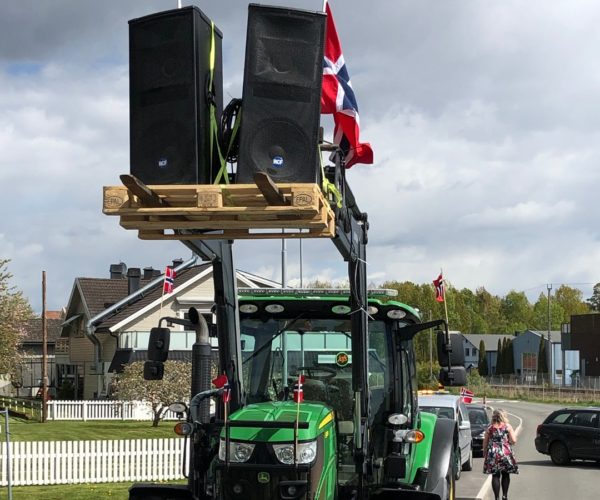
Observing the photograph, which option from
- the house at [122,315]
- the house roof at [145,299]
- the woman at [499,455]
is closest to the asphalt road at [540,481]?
the woman at [499,455]

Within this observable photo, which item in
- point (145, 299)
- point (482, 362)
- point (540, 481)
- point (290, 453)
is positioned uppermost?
point (145, 299)

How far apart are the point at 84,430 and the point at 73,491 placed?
17.1 metres

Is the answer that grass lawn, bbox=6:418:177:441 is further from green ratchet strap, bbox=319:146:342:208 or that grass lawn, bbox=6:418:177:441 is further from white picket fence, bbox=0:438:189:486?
green ratchet strap, bbox=319:146:342:208

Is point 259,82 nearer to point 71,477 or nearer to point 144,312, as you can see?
point 71,477

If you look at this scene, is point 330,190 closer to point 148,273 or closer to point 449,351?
point 449,351

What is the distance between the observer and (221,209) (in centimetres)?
723

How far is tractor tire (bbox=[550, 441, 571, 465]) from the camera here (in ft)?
76.1

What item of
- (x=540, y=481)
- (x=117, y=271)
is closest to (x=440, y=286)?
(x=540, y=481)

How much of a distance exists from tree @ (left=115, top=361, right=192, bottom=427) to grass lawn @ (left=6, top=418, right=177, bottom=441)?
1065mm

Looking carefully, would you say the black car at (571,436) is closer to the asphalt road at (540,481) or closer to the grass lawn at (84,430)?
the asphalt road at (540,481)

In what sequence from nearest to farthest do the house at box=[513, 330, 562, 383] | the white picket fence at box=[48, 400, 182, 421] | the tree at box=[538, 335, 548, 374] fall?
1. the white picket fence at box=[48, 400, 182, 421]
2. the tree at box=[538, 335, 548, 374]
3. the house at box=[513, 330, 562, 383]

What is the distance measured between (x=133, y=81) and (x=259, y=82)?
102 centimetres

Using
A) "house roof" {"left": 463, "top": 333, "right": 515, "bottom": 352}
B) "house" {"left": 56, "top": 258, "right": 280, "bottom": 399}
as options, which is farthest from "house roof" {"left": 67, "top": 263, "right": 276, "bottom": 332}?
"house roof" {"left": 463, "top": 333, "right": 515, "bottom": 352}

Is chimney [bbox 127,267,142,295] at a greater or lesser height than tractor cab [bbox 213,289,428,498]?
greater
